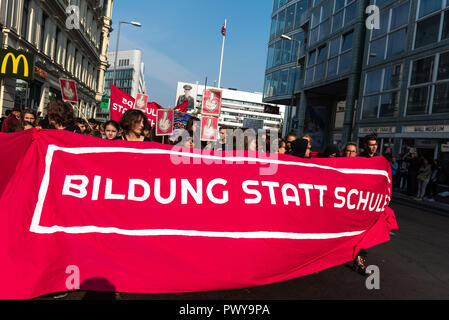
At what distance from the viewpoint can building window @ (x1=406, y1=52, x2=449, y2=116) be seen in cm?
1706

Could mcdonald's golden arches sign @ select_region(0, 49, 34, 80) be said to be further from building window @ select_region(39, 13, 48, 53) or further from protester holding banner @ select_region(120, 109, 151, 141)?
building window @ select_region(39, 13, 48, 53)

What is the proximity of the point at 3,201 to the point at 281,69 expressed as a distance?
39139 millimetres

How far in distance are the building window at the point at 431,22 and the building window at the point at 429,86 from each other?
3.11ft

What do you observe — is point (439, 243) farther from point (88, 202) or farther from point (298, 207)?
point (88, 202)

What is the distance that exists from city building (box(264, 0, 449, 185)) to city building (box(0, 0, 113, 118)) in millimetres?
16499

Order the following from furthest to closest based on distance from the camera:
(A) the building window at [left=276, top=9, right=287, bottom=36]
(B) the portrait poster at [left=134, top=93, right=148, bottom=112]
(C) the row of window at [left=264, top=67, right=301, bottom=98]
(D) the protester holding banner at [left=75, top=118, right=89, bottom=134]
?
(A) the building window at [left=276, top=9, right=287, bottom=36] → (C) the row of window at [left=264, top=67, right=301, bottom=98] → (B) the portrait poster at [left=134, top=93, right=148, bottom=112] → (D) the protester holding banner at [left=75, top=118, right=89, bottom=134]

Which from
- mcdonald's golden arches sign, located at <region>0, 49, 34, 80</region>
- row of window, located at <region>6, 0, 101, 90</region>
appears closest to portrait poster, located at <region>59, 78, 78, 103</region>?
mcdonald's golden arches sign, located at <region>0, 49, 34, 80</region>

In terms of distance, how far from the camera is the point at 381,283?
409 cm

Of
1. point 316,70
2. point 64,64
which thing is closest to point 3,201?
Answer: point 64,64

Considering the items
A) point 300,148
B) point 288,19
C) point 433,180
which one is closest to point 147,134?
point 300,148

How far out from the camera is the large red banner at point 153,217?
2.93m

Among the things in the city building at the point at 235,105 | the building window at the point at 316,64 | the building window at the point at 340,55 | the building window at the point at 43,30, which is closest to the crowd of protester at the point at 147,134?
the building window at the point at 43,30

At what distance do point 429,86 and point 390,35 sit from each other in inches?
197

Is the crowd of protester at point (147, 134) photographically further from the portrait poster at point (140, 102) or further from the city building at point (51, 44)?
the city building at point (51, 44)
